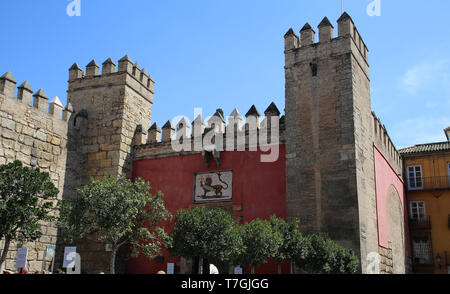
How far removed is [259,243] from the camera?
10.9 metres

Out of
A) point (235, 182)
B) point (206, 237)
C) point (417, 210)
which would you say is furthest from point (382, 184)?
point (206, 237)

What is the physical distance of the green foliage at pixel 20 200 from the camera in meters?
9.58

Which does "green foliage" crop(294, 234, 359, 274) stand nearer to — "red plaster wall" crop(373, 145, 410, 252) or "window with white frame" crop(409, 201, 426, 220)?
"red plaster wall" crop(373, 145, 410, 252)

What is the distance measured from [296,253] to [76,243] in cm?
772

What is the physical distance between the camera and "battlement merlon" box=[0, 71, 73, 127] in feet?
42.9

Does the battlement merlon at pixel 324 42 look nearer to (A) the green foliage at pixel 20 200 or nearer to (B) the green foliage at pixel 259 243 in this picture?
(B) the green foliage at pixel 259 243

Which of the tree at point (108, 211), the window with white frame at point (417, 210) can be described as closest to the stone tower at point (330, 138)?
the tree at point (108, 211)

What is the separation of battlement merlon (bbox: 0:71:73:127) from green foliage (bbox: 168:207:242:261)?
239 inches

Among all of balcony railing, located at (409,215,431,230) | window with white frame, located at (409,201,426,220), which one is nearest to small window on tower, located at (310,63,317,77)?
balcony railing, located at (409,215,431,230)

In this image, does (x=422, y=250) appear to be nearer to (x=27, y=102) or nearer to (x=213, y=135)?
(x=213, y=135)

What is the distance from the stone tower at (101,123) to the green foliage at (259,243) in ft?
18.0
